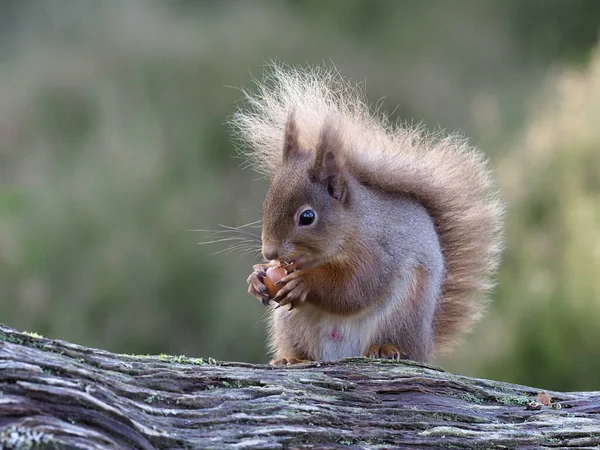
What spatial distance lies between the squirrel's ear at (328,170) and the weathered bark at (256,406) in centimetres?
62

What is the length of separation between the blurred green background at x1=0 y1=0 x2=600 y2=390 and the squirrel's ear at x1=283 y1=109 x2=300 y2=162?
10.2ft

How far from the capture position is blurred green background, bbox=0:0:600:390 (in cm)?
628

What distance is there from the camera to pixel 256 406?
2008mm

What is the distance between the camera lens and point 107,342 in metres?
6.62

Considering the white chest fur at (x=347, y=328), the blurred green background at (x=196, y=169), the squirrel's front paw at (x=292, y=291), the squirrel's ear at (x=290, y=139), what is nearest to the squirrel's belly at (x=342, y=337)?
the white chest fur at (x=347, y=328)

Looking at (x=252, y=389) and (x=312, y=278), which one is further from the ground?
(x=312, y=278)

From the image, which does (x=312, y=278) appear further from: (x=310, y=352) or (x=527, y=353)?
(x=527, y=353)

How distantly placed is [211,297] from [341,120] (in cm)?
415

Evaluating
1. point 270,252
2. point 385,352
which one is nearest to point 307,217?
point 270,252

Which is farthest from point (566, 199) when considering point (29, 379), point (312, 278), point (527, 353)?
point (29, 379)

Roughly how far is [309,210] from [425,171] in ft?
1.52

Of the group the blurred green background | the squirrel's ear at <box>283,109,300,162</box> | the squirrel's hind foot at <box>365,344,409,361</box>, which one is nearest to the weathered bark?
the squirrel's hind foot at <box>365,344,409,361</box>

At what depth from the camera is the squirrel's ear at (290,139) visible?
2.89 metres

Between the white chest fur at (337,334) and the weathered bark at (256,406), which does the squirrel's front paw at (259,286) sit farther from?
the weathered bark at (256,406)
